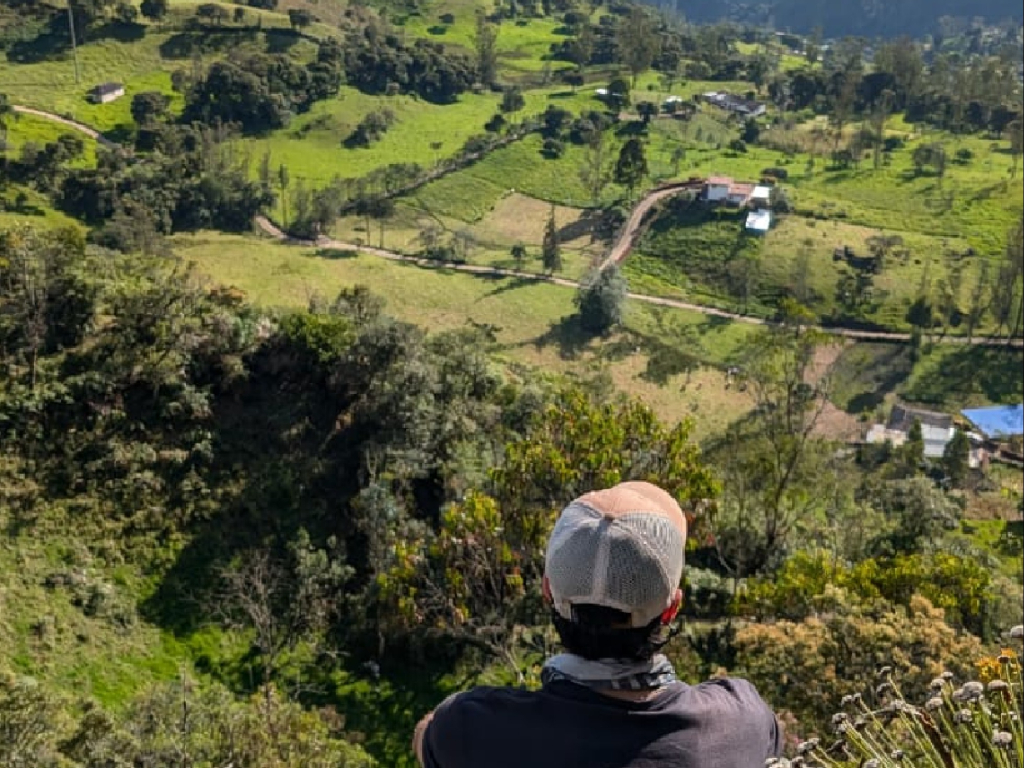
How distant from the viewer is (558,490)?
14.1m

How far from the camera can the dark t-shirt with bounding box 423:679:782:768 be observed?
2.74 metres

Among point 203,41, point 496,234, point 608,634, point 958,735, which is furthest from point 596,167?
point 608,634

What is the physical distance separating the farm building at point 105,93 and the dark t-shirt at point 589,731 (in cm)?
6393

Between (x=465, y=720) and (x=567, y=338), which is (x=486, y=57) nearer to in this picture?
(x=567, y=338)

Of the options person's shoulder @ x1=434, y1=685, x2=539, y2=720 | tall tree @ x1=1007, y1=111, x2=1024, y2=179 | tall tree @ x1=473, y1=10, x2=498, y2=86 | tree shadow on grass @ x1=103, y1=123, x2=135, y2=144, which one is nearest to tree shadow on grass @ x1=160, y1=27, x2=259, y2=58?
tree shadow on grass @ x1=103, y1=123, x2=135, y2=144

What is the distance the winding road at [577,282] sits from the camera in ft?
160

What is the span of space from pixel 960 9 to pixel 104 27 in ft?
566

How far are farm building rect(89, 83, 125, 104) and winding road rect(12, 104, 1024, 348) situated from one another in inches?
146

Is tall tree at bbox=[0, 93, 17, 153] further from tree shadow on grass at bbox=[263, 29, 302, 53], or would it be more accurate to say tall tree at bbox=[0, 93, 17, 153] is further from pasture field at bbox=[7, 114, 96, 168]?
tree shadow on grass at bbox=[263, 29, 302, 53]

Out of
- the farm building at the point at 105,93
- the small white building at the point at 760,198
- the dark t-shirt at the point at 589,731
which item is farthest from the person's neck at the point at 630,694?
the farm building at the point at 105,93

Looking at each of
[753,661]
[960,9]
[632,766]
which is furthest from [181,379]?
[960,9]

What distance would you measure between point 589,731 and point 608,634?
297 mm

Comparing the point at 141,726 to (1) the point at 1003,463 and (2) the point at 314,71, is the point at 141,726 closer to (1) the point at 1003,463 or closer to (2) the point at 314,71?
(1) the point at 1003,463

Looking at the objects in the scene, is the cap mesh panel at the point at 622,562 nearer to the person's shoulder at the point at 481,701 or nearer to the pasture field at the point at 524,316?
the person's shoulder at the point at 481,701
